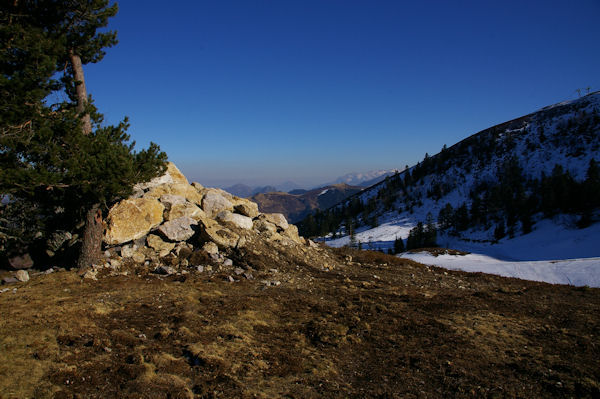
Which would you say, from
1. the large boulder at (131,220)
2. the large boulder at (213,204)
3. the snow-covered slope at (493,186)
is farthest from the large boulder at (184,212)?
the snow-covered slope at (493,186)

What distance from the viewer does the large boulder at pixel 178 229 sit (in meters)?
16.1

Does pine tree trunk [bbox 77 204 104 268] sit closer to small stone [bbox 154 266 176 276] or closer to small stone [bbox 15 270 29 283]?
small stone [bbox 15 270 29 283]

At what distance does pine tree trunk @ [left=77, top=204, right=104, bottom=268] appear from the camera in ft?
43.9

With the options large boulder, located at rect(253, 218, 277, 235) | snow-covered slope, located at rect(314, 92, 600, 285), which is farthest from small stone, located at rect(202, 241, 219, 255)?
snow-covered slope, located at rect(314, 92, 600, 285)

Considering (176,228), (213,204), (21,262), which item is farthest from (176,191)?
(21,262)

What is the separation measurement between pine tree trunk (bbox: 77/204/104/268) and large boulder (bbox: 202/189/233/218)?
278 inches

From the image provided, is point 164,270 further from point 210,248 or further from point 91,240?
point 91,240

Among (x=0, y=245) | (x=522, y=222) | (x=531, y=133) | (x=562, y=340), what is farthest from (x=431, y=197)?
(x=0, y=245)

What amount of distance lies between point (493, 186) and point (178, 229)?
119096mm

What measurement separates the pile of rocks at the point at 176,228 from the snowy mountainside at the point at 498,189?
252 ft

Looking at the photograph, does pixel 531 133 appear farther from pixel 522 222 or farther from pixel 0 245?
pixel 0 245

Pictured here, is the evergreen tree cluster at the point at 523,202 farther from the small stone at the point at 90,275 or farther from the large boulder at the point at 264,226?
the small stone at the point at 90,275

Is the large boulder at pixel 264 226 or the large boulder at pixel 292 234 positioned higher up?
the large boulder at pixel 264 226

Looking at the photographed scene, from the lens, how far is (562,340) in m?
9.53
